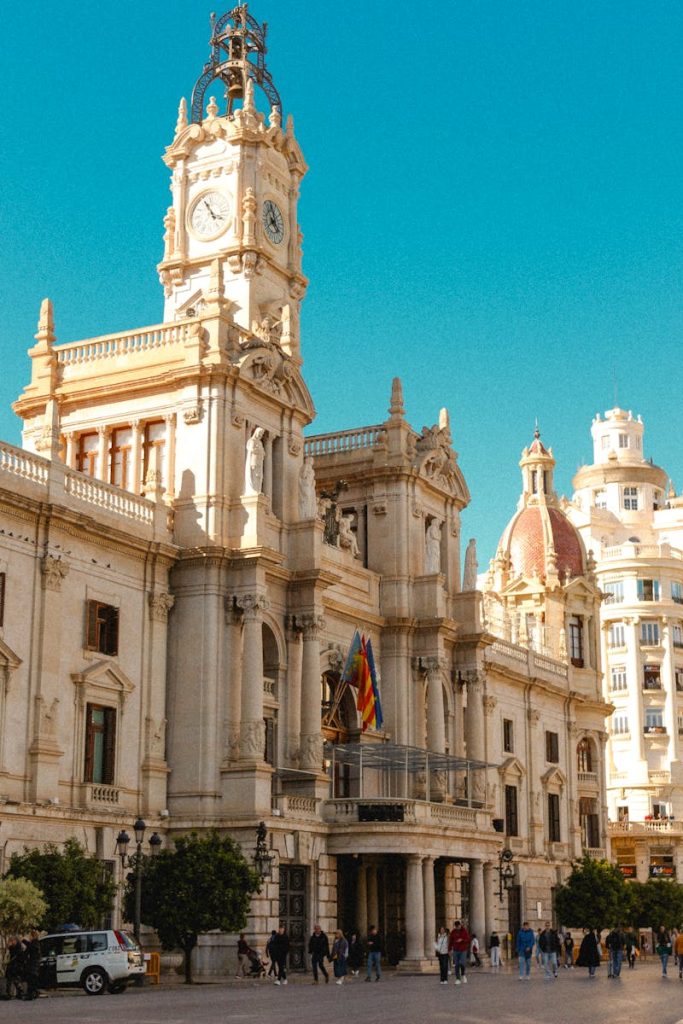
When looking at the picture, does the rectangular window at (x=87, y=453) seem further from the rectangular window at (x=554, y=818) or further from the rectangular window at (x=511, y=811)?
the rectangular window at (x=554, y=818)

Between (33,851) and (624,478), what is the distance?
285 feet

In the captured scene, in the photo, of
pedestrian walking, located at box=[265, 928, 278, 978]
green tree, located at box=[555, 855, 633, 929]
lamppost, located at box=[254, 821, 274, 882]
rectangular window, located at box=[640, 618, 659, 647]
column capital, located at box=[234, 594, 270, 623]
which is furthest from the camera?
rectangular window, located at box=[640, 618, 659, 647]

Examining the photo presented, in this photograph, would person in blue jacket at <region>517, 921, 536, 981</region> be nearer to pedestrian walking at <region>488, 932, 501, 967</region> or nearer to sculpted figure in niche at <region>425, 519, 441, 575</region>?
pedestrian walking at <region>488, 932, 501, 967</region>

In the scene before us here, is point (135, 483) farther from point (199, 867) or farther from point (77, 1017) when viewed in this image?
point (77, 1017)

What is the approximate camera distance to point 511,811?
71.6m

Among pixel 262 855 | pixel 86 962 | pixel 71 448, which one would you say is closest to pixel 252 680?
pixel 262 855

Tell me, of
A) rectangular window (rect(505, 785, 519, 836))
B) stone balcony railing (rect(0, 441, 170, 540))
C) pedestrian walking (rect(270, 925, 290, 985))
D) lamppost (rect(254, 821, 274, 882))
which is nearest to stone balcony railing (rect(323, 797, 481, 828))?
lamppost (rect(254, 821, 274, 882))

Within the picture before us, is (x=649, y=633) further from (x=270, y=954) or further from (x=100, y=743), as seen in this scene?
(x=270, y=954)

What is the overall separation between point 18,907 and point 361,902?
21.0 meters

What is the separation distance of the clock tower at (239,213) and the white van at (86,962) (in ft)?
83.9

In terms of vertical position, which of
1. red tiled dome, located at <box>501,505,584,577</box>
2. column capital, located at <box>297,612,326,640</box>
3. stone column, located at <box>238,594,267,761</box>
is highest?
red tiled dome, located at <box>501,505,584,577</box>

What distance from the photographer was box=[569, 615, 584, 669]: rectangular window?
3250 inches

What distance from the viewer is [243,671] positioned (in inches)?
1921

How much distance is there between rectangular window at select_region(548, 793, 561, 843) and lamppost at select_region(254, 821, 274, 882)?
105 feet
